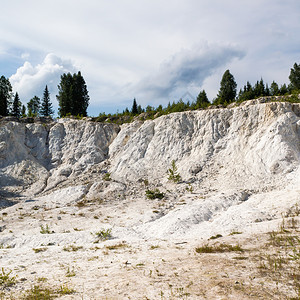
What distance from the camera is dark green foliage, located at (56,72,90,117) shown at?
54.5 m

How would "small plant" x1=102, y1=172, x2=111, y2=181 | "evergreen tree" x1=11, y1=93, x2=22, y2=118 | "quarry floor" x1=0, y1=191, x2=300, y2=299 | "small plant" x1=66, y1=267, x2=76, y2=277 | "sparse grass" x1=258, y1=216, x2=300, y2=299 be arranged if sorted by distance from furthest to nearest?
"evergreen tree" x1=11, y1=93, x2=22, y2=118
"small plant" x1=102, y1=172, x2=111, y2=181
"small plant" x1=66, y1=267, x2=76, y2=277
"sparse grass" x1=258, y1=216, x2=300, y2=299
"quarry floor" x1=0, y1=191, x2=300, y2=299

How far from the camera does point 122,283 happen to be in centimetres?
701

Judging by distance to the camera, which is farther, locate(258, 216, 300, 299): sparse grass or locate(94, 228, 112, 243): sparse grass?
locate(94, 228, 112, 243): sparse grass

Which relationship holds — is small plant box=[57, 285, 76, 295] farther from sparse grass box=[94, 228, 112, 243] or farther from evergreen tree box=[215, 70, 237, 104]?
evergreen tree box=[215, 70, 237, 104]

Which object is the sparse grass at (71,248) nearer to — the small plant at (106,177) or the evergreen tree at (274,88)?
the small plant at (106,177)

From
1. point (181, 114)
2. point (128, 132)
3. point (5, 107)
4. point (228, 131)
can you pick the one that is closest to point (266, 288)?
point (228, 131)

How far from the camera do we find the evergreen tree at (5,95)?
54.3 metres

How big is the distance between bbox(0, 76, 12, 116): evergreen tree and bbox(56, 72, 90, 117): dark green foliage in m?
11.7

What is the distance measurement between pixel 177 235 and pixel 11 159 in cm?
3071

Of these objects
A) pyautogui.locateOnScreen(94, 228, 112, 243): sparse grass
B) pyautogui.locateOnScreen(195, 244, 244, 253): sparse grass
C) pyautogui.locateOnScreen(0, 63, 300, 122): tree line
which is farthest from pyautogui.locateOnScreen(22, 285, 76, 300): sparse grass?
pyautogui.locateOnScreen(0, 63, 300, 122): tree line

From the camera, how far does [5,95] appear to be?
2244 inches

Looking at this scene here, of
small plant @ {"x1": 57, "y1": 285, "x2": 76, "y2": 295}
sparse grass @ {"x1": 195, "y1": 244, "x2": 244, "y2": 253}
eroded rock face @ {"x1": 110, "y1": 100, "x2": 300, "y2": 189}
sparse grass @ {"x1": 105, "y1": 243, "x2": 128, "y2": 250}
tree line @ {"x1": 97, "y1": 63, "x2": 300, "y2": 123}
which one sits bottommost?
sparse grass @ {"x1": 105, "y1": 243, "x2": 128, "y2": 250}

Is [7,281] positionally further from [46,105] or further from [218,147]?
[46,105]

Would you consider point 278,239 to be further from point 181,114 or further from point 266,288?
point 181,114
